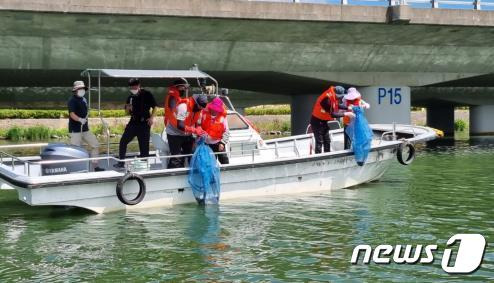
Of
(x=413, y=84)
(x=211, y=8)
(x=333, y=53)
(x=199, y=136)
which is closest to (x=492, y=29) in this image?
(x=413, y=84)

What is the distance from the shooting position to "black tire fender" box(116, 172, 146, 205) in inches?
486

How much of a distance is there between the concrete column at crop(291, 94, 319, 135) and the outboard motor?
820 inches

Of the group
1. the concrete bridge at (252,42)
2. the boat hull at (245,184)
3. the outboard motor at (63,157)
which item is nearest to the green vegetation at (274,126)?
the concrete bridge at (252,42)

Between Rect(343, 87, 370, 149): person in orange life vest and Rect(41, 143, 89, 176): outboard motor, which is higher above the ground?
Rect(343, 87, 370, 149): person in orange life vest

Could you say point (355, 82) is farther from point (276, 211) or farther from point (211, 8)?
point (276, 211)

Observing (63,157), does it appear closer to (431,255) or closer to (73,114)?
(73,114)

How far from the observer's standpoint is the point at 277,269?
28.0 ft

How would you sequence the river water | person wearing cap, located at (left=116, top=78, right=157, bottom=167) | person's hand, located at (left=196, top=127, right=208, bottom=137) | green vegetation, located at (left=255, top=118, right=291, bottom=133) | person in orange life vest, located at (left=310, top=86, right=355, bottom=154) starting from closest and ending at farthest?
the river water → person's hand, located at (left=196, top=127, right=208, bottom=137) → person wearing cap, located at (left=116, top=78, right=157, bottom=167) → person in orange life vest, located at (left=310, top=86, right=355, bottom=154) → green vegetation, located at (left=255, top=118, right=291, bottom=133)

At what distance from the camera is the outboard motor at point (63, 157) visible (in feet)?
40.4

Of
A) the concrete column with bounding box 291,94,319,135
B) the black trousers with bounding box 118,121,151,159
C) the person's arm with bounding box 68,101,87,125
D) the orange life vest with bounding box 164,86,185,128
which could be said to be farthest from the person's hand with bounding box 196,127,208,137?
the concrete column with bounding box 291,94,319,135

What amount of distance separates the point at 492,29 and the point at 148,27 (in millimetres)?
13786

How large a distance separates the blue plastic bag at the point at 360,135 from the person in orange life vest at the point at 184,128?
3548mm

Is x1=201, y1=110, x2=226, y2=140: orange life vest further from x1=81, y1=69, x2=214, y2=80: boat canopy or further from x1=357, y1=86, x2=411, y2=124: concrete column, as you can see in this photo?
x1=357, y1=86, x2=411, y2=124: concrete column

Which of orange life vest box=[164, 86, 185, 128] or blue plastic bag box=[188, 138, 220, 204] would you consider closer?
blue plastic bag box=[188, 138, 220, 204]
